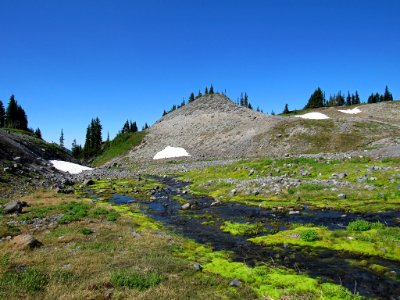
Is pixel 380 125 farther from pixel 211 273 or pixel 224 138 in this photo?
pixel 211 273

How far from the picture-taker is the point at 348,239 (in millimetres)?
17156

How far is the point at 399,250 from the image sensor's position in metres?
15.3

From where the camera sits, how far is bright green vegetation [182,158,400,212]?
2556cm

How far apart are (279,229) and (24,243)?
15774 millimetres

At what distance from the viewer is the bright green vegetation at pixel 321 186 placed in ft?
83.9

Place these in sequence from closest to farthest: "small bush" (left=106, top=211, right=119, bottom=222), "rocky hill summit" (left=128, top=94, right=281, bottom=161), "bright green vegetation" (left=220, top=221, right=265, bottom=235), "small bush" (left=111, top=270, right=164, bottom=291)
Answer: "small bush" (left=111, top=270, right=164, bottom=291), "bright green vegetation" (left=220, top=221, right=265, bottom=235), "small bush" (left=106, top=211, right=119, bottom=222), "rocky hill summit" (left=128, top=94, right=281, bottom=161)

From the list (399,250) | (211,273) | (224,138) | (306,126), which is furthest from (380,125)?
(211,273)

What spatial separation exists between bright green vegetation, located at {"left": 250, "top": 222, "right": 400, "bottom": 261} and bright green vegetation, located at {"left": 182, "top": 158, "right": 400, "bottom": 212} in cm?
614

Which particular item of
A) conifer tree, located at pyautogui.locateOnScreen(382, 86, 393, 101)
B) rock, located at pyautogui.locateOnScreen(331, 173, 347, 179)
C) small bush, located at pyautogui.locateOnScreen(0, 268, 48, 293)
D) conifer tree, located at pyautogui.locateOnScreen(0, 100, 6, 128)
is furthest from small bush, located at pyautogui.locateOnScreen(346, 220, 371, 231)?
conifer tree, located at pyautogui.locateOnScreen(382, 86, 393, 101)

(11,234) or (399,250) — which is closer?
(399,250)

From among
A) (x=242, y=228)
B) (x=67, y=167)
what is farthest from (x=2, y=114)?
(x=242, y=228)

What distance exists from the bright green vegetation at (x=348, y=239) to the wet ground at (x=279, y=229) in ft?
1.91

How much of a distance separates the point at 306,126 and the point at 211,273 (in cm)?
7929

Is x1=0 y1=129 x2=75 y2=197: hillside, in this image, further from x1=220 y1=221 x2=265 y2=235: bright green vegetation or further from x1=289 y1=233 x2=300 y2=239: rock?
x1=289 y1=233 x2=300 y2=239: rock
